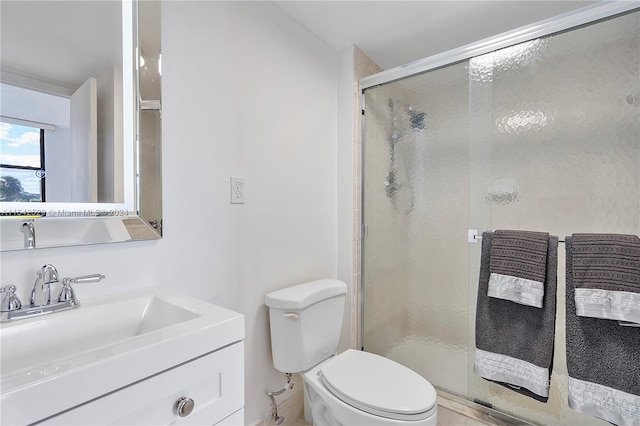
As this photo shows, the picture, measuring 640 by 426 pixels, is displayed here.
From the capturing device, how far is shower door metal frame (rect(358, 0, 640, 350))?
50.6 inches

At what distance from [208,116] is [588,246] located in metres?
1.51

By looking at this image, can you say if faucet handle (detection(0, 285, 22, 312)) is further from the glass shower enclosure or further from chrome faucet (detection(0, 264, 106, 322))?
the glass shower enclosure

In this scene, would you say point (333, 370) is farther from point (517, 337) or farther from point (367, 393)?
point (517, 337)

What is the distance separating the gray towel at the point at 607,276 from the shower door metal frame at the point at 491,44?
2.94 ft

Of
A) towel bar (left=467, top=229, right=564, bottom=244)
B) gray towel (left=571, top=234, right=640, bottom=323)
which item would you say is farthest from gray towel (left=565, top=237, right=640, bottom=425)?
towel bar (left=467, top=229, right=564, bottom=244)

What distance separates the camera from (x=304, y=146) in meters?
1.77

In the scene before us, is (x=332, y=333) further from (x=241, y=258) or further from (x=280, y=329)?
(x=241, y=258)

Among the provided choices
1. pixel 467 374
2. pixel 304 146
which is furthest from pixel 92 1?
pixel 467 374

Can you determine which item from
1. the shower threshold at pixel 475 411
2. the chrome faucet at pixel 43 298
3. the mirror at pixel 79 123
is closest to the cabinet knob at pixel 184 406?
the chrome faucet at pixel 43 298

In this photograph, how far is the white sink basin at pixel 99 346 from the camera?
1.76ft

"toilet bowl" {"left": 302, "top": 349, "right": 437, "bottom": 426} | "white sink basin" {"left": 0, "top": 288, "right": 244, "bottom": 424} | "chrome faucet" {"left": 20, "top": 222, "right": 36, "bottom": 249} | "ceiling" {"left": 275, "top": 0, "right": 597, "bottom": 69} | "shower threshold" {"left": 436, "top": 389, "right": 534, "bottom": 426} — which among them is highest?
"ceiling" {"left": 275, "top": 0, "right": 597, "bottom": 69}

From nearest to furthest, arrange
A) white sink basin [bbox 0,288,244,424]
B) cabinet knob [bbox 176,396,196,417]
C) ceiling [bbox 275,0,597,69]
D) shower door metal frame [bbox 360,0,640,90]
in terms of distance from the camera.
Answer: white sink basin [bbox 0,288,244,424]
cabinet knob [bbox 176,396,196,417]
shower door metal frame [bbox 360,0,640,90]
ceiling [bbox 275,0,597,69]

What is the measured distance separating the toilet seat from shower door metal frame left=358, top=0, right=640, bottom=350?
0.58 metres

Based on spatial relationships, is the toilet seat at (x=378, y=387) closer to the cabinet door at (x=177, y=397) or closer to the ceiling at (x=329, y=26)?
the cabinet door at (x=177, y=397)
